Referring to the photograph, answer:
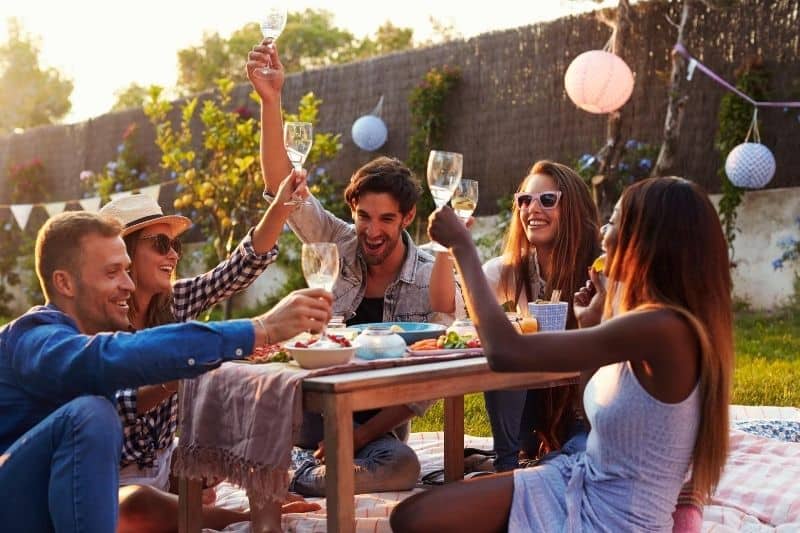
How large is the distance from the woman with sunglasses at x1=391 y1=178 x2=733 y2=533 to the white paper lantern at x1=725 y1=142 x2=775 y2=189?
19.8ft

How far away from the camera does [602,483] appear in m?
2.59

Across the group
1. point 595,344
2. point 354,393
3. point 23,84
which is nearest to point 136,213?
point 354,393

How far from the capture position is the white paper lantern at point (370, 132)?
10961mm

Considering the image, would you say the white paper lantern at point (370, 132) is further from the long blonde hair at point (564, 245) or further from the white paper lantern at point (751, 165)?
the long blonde hair at point (564, 245)

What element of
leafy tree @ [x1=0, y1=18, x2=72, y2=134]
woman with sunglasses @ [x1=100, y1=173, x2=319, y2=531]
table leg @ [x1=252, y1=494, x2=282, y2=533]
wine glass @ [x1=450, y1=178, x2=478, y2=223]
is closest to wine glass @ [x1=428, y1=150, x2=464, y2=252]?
wine glass @ [x1=450, y1=178, x2=478, y2=223]

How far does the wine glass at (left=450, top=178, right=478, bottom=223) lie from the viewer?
315 cm

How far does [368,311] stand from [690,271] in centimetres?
206

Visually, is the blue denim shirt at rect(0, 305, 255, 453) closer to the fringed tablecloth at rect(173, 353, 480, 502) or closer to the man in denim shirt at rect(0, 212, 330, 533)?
the man in denim shirt at rect(0, 212, 330, 533)

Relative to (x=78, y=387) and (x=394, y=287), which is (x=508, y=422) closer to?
(x=394, y=287)

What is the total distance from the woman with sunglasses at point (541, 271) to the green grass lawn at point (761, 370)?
54.8 inches

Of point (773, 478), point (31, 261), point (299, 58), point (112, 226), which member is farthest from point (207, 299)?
point (299, 58)

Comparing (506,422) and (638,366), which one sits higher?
(638,366)

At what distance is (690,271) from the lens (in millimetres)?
2465

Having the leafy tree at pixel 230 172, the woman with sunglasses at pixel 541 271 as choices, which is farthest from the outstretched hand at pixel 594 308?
the leafy tree at pixel 230 172
